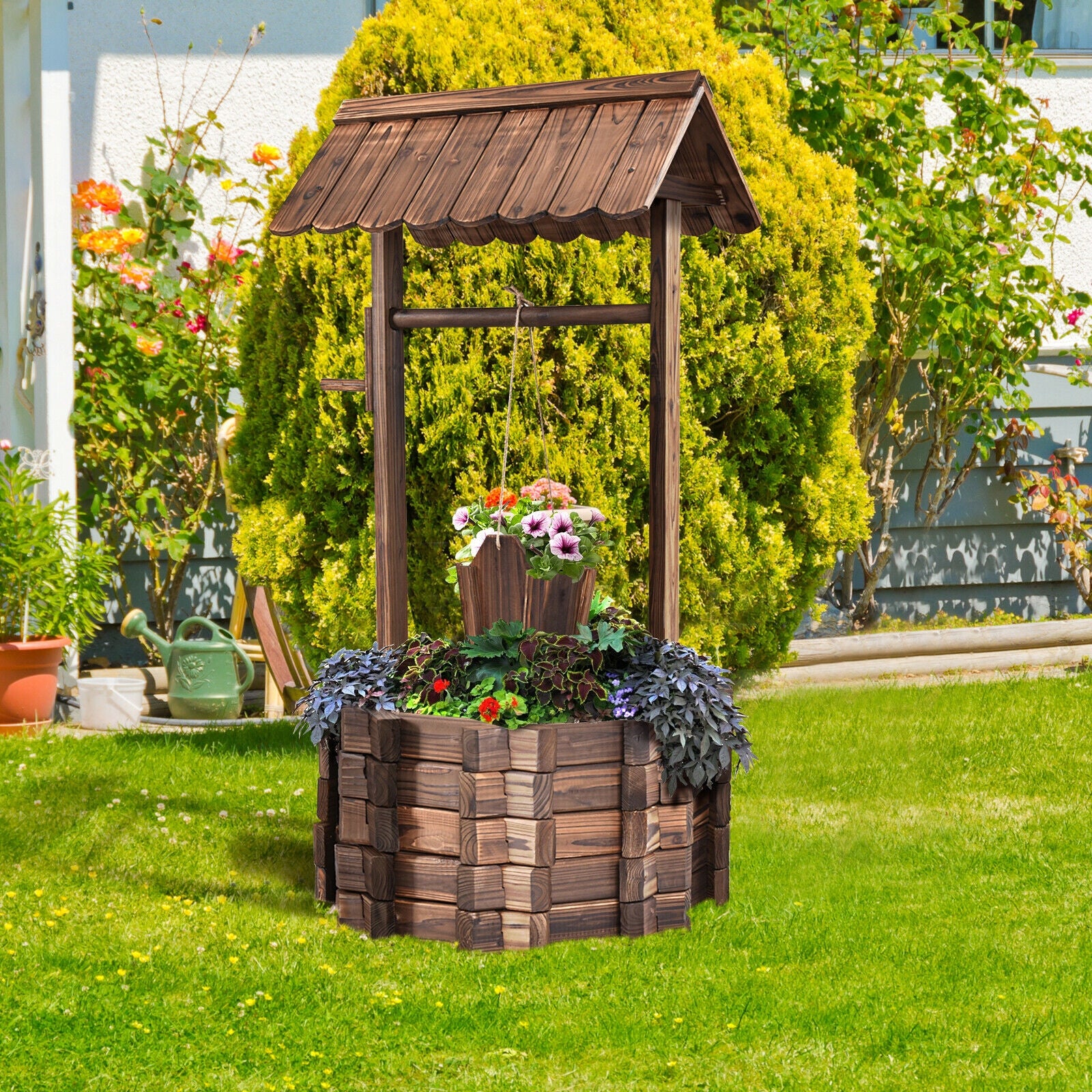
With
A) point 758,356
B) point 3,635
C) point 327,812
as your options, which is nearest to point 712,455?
point 758,356

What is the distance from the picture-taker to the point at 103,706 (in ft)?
20.8

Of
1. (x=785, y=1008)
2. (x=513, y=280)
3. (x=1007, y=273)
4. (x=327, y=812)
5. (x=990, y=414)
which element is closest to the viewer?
(x=785, y=1008)

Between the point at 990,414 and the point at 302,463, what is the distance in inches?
175

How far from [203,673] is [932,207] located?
4.21m

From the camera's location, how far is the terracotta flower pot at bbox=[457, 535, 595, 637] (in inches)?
153

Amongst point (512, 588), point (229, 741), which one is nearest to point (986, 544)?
point (229, 741)

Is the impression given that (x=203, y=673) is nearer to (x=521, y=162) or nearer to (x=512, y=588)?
(x=512, y=588)

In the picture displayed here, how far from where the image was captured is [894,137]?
279 inches

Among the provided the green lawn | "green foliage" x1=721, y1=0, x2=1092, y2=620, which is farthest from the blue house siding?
the green lawn

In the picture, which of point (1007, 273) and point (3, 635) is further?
point (1007, 273)

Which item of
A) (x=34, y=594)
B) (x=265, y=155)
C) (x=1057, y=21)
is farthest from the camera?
(x=1057, y=21)

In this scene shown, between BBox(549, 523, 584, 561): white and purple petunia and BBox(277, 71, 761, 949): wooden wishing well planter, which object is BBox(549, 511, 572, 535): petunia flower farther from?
BBox(277, 71, 761, 949): wooden wishing well planter

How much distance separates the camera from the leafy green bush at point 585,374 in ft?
17.1

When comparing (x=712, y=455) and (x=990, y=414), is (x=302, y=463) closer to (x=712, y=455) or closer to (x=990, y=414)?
(x=712, y=455)
